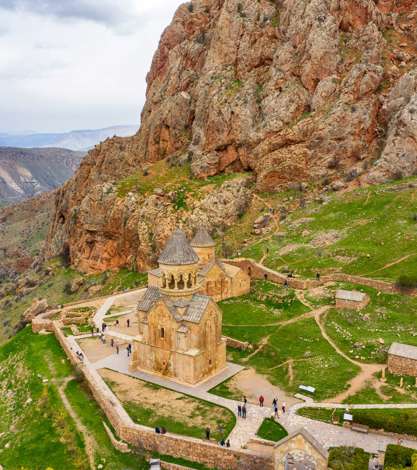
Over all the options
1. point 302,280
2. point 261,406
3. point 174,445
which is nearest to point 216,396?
point 261,406

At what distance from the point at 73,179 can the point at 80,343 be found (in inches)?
2724

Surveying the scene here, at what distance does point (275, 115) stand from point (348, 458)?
5631 centimetres

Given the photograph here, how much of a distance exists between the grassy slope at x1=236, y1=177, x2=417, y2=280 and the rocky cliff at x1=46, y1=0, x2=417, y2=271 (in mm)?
6459

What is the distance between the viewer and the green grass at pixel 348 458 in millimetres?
17594

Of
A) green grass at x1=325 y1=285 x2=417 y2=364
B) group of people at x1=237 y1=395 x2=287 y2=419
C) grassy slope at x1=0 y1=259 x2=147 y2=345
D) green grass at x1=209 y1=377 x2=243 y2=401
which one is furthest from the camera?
grassy slope at x1=0 y1=259 x2=147 y2=345

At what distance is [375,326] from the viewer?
3192 cm

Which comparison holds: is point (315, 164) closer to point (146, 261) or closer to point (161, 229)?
point (161, 229)

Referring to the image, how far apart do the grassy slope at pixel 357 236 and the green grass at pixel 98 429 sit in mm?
22848

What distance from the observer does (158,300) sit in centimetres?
2866

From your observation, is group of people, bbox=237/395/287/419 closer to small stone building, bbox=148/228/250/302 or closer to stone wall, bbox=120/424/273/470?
stone wall, bbox=120/424/273/470

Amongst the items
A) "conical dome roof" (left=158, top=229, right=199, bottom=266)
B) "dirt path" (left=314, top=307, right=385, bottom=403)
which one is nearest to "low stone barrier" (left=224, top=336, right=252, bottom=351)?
"dirt path" (left=314, top=307, right=385, bottom=403)

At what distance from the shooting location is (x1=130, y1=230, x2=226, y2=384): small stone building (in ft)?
91.6

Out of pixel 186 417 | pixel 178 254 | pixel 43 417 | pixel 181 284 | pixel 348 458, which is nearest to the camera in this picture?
pixel 348 458

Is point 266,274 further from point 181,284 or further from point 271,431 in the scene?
point 271,431
